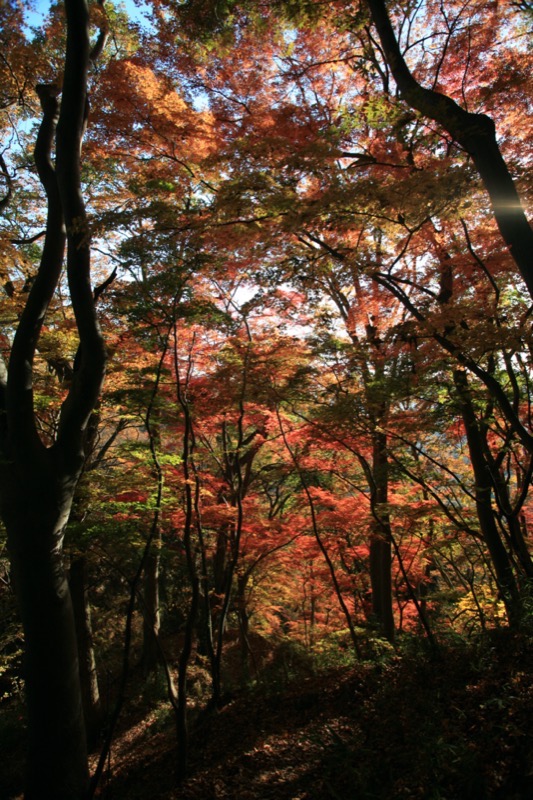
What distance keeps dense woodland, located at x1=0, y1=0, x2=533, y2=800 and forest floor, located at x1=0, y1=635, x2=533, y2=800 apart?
28 mm

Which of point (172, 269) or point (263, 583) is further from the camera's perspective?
point (263, 583)

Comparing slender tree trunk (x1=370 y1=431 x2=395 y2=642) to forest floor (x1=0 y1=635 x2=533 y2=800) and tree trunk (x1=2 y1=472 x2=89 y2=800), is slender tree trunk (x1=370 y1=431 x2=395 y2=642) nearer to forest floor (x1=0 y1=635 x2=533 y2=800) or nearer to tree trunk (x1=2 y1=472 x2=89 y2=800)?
forest floor (x1=0 y1=635 x2=533 y2=800)

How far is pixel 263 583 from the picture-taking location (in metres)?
10.8

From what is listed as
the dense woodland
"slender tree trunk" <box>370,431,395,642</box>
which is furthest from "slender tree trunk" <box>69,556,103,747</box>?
"slender tree trunk" <box>370,431,395,642</box>

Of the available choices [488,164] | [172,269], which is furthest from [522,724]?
[172,269]

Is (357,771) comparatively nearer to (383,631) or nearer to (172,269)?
(172,269)

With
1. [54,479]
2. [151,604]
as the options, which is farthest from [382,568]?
[54,479]

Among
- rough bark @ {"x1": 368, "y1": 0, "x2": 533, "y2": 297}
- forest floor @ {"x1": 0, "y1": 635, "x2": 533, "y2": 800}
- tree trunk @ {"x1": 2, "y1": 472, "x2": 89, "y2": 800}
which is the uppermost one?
rough bark @ {"x1": 368, "y1": 0, "x2": 533, "y2": 297}

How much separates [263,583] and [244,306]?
7.32 metres

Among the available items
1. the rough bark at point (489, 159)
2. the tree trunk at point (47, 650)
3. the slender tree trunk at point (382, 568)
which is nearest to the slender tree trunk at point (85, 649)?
the tree trunk at point (47, 650)

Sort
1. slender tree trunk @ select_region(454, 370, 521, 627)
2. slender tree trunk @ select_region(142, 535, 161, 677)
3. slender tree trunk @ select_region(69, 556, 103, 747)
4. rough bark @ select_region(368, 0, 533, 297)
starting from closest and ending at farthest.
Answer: rough bark @ select_region(368, 0, 533, 297) < slender tree trunk @ select_region(454, 370, 521, 627) < slender tree trunk @ select_region(69, 556, 103, 747) < slender tree trunk @ select_region(142, 535, 161, 677)

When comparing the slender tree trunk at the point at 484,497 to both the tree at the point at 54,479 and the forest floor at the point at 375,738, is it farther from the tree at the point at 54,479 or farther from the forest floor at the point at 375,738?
the tree at the point at 54,479

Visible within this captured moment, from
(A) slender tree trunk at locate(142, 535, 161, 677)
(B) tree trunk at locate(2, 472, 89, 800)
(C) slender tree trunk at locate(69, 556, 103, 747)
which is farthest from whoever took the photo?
(A) slender tree trunk at locate(142, 535, 161, 677)

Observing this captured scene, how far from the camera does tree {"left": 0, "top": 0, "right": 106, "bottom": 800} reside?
394 centimetres
